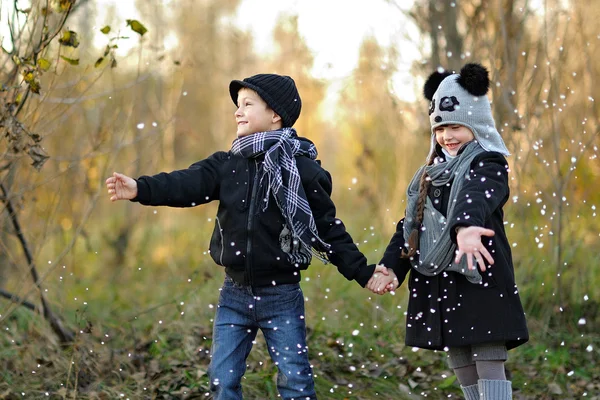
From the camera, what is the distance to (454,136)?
11.7ft

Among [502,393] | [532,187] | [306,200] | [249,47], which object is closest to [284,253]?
[306,200]

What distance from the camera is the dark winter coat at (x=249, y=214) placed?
344cm

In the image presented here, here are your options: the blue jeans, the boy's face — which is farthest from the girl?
the boy's face

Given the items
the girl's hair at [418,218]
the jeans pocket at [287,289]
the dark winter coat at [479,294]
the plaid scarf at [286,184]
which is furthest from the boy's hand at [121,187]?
the dark winter coat at [479,294]

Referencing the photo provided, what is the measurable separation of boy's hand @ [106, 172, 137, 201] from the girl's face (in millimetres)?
1450

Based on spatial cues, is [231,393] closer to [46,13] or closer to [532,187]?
[46,13]

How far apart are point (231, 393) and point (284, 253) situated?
27.0 inches

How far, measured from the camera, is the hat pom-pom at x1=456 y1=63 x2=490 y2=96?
3493 millimetres

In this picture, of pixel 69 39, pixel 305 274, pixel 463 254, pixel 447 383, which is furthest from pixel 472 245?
pixel 305 274

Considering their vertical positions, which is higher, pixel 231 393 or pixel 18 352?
pixel 18 352

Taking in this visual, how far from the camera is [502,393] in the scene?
340cm

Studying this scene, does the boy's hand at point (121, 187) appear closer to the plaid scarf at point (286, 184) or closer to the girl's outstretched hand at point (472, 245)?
the plaid scarf at point (286, 184)

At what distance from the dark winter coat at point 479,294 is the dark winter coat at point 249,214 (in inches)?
13.7

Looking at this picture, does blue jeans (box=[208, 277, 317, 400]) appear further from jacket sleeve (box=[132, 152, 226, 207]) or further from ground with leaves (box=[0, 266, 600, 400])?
ground with leaves (box=[0, 266, 600, 400])
